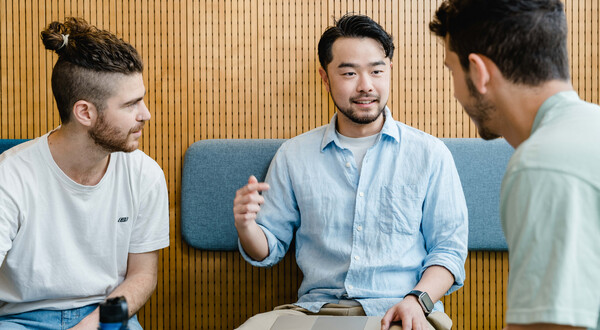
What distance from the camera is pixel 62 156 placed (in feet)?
5.42

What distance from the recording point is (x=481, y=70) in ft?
3.15

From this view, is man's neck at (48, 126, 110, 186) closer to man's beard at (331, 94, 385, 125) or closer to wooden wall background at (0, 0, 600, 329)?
wooden wall background at (0, 0, 600, 329)

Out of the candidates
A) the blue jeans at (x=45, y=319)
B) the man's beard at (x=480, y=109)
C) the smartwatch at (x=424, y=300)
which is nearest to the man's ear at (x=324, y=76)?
the smartwatch at (x=424, y=300)

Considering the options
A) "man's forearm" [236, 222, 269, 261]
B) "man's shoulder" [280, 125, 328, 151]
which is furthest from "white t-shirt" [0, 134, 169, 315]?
"man's shoulder" [280, 125, 328, 151]

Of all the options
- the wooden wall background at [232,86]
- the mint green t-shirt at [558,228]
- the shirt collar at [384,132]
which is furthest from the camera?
the wooden wall background at [232,86]

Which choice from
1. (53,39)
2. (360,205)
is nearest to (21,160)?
(53,39)

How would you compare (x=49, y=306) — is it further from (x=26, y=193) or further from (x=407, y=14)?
(x=407, y=14)

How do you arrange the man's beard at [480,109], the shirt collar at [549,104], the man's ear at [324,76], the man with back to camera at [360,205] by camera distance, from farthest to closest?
1. the man's ear at [324,76]
2. the man with back to camera at [360,205]
3. the man's beard at [480,109]
4. the shirt collar at [549,104]

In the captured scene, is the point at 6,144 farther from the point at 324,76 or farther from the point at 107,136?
the point at 324,76

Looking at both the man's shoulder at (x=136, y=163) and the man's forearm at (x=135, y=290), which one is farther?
the man's shoulder at (x=136, y=163)

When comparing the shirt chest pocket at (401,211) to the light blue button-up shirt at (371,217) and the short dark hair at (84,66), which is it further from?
the short dark hair at (84,66)

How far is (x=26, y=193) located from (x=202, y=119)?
727mm

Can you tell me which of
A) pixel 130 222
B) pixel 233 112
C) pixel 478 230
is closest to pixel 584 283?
pixel 478 230

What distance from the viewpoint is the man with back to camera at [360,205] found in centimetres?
168
